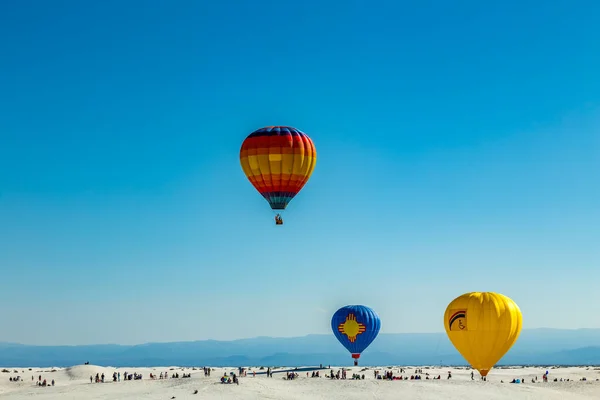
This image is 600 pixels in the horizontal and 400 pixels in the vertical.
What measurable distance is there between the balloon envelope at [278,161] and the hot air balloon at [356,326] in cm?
2447

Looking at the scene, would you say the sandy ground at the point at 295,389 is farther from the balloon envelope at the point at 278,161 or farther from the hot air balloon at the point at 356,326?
the hot air balloon at the point at 356,326

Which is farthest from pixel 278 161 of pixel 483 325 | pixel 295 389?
pixel 483 325

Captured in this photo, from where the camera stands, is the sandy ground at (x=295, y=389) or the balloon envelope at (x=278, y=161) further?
the balloon envelope at (x=278, y=161)

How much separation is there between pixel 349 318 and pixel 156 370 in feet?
64.8

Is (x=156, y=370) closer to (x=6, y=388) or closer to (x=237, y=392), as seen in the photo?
(x=6, y=388)

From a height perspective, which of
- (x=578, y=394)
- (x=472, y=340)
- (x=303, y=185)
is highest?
(x=303, y=185)

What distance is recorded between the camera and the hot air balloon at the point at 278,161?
52000 millimetres

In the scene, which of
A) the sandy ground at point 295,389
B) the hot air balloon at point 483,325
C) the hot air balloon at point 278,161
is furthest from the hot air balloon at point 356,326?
the hot air balloon at point 278,161

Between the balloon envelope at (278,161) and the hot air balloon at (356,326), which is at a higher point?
the balloon envelope at (278,161)

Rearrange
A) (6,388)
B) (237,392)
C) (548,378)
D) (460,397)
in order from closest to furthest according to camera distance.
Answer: (237,392) < (460,397) < (6,388) < (548,378)

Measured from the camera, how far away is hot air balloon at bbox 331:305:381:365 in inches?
2926

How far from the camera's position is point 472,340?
54.9m

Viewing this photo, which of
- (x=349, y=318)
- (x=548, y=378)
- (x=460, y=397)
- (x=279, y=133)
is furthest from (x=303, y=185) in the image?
(x=548, y=378)

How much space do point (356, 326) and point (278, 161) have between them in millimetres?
28001
